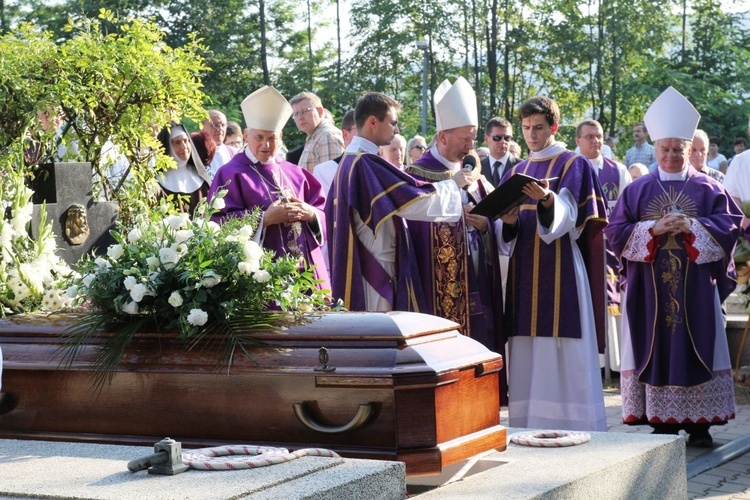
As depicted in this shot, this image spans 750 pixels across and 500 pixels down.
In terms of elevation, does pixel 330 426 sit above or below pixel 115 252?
below

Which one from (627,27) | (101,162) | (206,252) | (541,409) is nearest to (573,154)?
(541,409)

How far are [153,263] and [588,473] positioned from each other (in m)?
1.70

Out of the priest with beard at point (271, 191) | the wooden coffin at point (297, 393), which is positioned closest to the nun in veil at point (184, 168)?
the priest with beard at point (271, 191)

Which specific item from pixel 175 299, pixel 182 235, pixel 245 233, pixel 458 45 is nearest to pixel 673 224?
pixel 245 233

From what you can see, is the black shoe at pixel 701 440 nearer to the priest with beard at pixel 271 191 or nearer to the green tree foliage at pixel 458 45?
the priest with beard at pixel 271 191

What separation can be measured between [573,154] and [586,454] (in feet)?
10.0

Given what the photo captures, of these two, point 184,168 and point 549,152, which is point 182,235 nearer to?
point 549,152

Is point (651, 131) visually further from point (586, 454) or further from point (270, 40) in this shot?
point (270, 40)

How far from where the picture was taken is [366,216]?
19.6 feet

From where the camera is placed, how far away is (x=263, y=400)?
3883mm

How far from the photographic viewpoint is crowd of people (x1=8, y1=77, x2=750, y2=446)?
6051 millimetres

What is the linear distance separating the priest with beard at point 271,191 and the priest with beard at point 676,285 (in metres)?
1.92

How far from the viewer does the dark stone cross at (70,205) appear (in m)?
5.46

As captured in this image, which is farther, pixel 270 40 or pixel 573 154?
pixel 270 40
